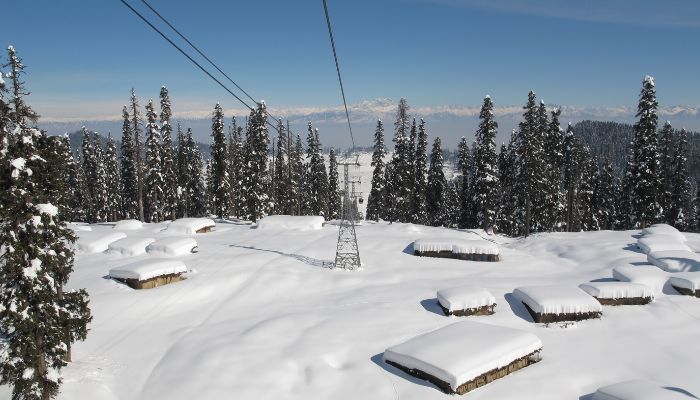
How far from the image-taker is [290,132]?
52969mm

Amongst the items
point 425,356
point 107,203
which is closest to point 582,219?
point 425,356

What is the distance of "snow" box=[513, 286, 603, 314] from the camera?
66.2ft

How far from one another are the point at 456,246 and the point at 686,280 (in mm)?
14080

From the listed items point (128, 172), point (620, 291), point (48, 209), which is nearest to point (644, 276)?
A: point (620, 291)

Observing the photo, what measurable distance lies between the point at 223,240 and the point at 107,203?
37558mm

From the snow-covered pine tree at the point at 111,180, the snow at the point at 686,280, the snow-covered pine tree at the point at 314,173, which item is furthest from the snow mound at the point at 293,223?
the snow-covered pine tree at the point at 111,180

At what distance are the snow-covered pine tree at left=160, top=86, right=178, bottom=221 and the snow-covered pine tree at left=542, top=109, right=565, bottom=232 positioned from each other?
1754 inches

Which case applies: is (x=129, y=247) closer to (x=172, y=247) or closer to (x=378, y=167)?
(x=172, y=247)

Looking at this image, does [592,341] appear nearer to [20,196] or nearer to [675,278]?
[675,278]

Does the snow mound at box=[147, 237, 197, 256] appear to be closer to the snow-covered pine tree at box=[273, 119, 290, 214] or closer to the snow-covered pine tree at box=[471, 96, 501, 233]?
the snow-covered pine tree at box=[273, 119, 290, 214]

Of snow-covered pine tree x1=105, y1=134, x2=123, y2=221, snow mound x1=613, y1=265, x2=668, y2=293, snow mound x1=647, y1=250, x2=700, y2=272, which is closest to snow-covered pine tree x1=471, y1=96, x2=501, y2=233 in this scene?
snow mound x1=647, y1=250, x2=700, y2=272

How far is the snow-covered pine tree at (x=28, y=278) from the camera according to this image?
14570 mm

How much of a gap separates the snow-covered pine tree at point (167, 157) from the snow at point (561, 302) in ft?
150

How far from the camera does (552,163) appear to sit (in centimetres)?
5041
